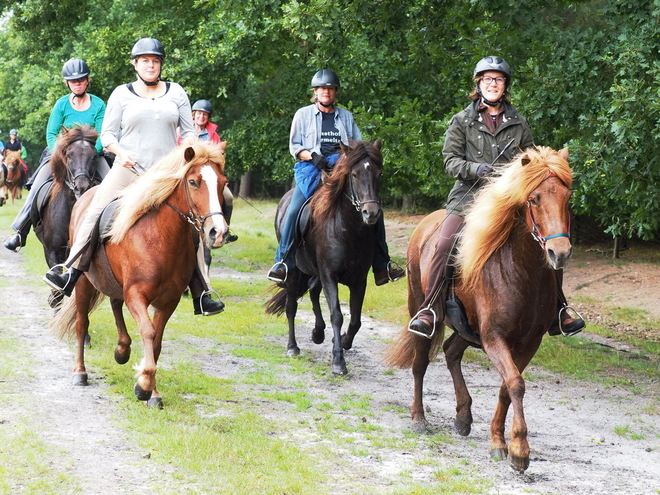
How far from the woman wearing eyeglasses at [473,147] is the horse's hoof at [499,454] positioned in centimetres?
106

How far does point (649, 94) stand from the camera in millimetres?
8289

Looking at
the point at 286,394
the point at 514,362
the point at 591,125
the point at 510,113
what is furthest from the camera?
the point at 591,125

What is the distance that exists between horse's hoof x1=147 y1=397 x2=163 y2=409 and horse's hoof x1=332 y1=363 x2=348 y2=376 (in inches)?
90.2

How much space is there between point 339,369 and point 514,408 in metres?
3.43

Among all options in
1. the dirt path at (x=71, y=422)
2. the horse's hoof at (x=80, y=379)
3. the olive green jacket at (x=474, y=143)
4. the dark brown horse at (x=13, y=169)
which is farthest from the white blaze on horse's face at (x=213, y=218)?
the dark brown horse at (x=13, y=169)

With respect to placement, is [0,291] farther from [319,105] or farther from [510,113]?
[510,113]

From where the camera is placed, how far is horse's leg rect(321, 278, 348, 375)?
29.6 feet

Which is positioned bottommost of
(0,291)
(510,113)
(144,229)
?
(0,291)

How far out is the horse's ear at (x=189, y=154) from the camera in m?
6.92

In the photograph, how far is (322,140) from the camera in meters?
9.89

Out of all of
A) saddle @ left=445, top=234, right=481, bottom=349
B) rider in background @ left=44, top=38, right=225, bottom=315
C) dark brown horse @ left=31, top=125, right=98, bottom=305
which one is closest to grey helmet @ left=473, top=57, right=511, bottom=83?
saddle @ left=445, top=234, right=481, bottom=349

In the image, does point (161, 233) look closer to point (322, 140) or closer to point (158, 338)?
point (158, 338)

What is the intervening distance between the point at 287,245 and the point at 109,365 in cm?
258

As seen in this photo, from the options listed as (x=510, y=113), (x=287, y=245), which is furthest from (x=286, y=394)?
(x=510, y=113)
